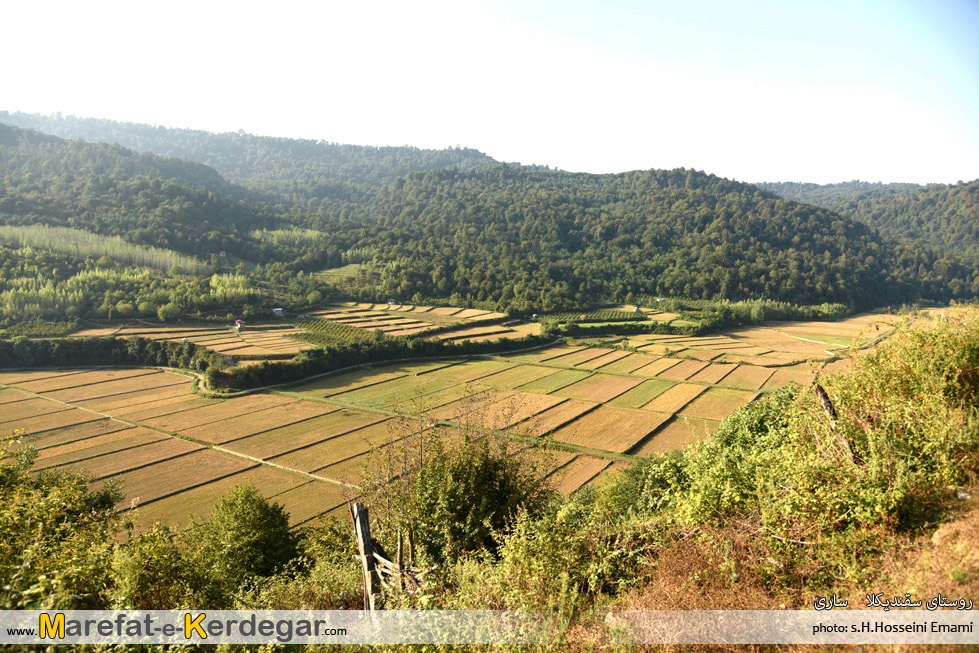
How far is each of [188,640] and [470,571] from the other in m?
4.17

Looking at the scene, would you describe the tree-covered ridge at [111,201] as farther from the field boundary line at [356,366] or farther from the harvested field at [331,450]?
the harvested field at [331,450]

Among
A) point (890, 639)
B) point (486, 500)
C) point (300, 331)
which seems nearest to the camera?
point (890, 639)

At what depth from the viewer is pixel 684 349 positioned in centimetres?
6544

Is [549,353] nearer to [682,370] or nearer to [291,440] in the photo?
[682,370]

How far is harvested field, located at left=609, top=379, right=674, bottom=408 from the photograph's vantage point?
43531 mm

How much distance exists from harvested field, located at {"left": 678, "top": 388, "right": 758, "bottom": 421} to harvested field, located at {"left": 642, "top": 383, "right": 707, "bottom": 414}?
21.8 inches

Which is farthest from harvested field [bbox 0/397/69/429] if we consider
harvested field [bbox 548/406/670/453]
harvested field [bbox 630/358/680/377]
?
harvested field [bbox 630/358/680/377]

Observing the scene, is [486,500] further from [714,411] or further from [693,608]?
[714,411]

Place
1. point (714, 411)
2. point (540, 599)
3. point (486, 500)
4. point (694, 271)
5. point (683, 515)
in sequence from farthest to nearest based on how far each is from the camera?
point (694, 271), point (714, 411), point (486, 500), point (683, 515), point (540, 599)

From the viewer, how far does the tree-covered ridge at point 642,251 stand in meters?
101

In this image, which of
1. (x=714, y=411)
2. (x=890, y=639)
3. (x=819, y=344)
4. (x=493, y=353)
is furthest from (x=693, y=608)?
(x=819, y=344)

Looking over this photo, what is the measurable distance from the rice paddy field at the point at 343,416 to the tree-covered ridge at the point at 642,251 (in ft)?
121

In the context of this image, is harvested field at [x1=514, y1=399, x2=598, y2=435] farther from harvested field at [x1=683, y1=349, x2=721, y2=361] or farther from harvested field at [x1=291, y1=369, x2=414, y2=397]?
harvested field at [x1=683, y1=349, x2=721, y2=361]

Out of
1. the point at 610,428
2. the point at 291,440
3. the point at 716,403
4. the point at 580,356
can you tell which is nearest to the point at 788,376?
the point at 716,403
